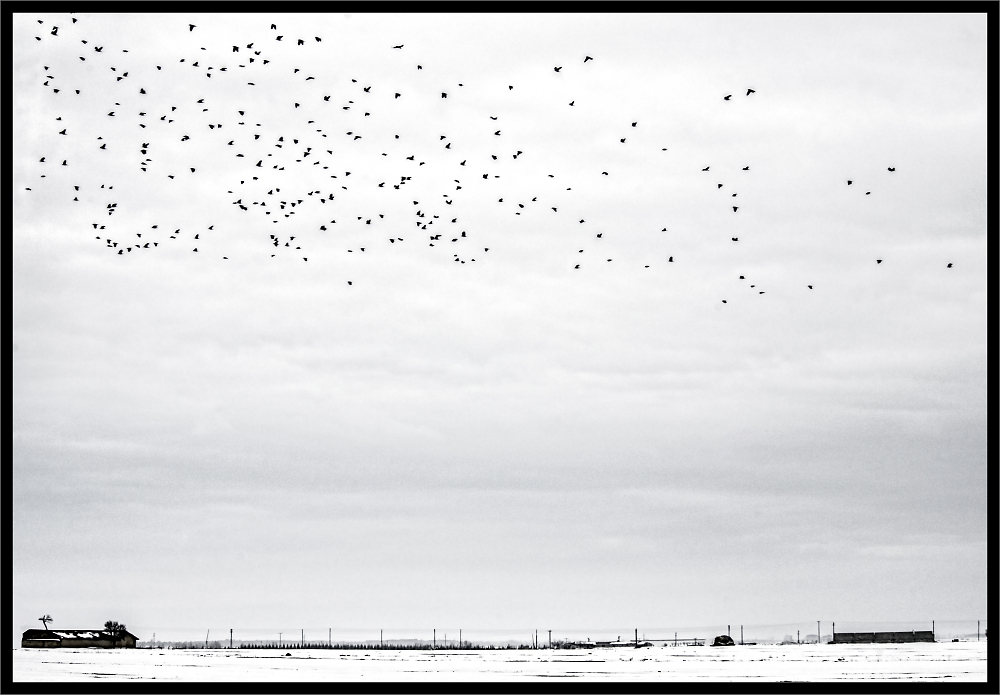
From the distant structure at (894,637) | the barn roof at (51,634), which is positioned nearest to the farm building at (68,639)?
the barn roof at (51,634)

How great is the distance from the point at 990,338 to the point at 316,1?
602 inches

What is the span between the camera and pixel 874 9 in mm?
25594

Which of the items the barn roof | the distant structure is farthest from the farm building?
the distant structure

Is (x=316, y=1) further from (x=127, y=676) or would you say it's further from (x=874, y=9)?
(x=127, y=676)

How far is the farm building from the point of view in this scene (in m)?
71.2

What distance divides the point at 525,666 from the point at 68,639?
3867cm

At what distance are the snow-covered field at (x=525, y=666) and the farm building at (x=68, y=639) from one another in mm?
16224

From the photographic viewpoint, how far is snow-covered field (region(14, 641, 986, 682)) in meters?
38.7

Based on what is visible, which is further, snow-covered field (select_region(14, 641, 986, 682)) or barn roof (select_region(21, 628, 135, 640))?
barn roof (select_region(21, 628, 135, 640))

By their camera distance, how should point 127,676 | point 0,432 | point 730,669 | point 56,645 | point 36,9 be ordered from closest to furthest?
1. point 0,432
2. point 36,9
3. point 127,676
4. point 730,669
5. point 56,645

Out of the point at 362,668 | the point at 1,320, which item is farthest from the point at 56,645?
the point at 1,320

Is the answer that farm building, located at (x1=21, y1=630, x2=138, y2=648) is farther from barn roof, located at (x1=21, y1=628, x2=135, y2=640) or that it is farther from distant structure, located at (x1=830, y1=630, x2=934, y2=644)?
distant structure, located at (x1=830, y1=630, x2=934, y2=644)

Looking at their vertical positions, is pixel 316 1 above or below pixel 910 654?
above

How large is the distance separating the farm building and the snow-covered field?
16.2 metres
